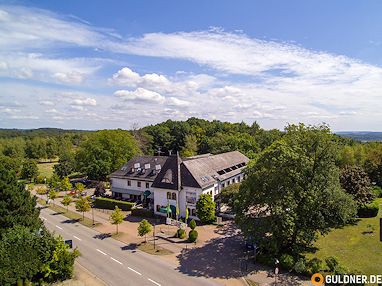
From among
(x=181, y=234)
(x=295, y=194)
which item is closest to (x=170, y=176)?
(x=181, y=234)

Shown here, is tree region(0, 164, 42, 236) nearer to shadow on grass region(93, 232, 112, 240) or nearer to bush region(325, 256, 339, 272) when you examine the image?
shadow on grass region(93, 232, 112, 240)

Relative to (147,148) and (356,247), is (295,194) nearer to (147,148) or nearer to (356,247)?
(356,247)

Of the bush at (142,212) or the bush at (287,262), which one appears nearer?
the bush at (287,262)

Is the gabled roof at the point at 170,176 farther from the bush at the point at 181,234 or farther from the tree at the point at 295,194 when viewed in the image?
the tree at the point at 295,194

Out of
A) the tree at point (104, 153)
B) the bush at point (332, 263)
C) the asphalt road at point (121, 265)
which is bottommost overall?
the asphalt road at point (121, 265)

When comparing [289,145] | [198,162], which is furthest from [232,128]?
[289,145]

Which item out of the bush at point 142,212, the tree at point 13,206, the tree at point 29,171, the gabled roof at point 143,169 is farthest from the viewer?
the tree at point 29,171

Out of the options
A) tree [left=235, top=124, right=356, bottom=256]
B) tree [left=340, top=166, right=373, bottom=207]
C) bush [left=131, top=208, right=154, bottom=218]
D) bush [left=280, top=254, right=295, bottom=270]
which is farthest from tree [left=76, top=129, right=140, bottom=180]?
bush [left=280, top=254, right=295, bottom=270]

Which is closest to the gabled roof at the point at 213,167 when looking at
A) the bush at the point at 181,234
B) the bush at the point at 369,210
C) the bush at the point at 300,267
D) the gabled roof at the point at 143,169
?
the bush at the point at 181,234

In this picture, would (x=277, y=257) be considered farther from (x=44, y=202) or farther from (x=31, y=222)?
(x=44, y=202)
